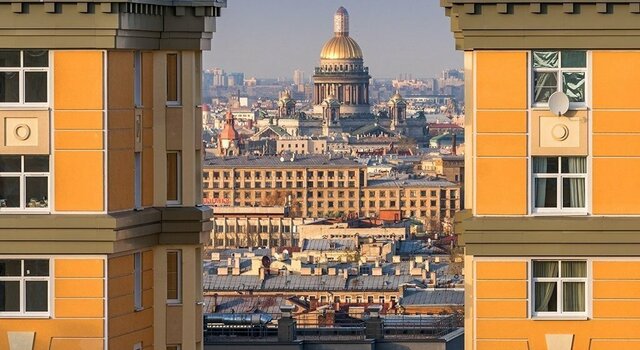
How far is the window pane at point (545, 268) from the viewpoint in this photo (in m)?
14.6

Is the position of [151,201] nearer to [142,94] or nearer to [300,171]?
[142,94]

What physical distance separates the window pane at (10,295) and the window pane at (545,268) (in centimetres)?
269

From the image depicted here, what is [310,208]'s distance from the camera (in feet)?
539

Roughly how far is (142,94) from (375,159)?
175127 mm

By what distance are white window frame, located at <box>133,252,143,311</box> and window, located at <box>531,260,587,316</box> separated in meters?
2.15

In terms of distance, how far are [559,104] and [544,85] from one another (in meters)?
0.17

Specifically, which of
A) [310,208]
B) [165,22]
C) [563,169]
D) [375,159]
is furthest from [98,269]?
[375,159]

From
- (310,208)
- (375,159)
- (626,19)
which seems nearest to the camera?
(626,19)

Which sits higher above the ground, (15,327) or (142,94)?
(142,94)

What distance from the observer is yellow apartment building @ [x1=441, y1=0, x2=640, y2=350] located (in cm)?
1443

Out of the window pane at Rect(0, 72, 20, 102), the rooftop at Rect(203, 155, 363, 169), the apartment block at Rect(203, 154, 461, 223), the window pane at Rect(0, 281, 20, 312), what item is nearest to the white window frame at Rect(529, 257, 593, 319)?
the window pane at Rect(0, 281, 20, 312)

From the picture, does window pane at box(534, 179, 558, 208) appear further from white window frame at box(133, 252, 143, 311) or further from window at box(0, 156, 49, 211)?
window at box(0, 156, 49, 211)

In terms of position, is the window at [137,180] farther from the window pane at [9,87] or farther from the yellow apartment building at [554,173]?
the yellow apartment building at [554,173]

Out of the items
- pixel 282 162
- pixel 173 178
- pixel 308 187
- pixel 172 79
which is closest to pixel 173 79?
pixel 172 79
